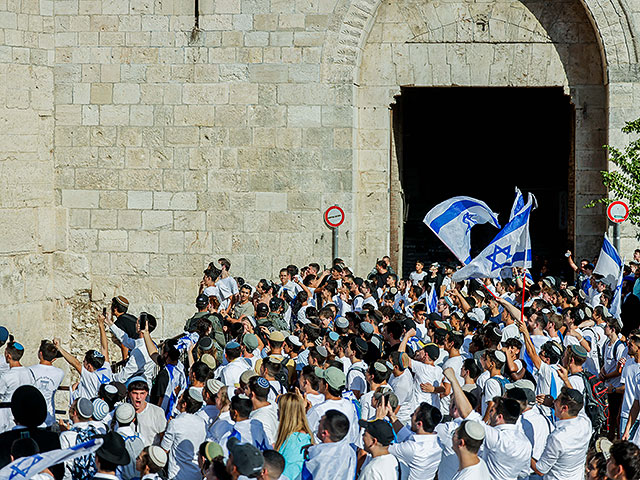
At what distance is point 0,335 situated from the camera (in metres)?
10.6

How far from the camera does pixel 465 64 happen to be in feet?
53.7

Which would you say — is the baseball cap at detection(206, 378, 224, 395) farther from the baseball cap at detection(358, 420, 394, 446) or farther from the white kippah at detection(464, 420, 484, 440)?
the white kippah at detection(464, 420, 484, 440)

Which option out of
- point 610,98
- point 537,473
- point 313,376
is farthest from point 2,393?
point 610,98

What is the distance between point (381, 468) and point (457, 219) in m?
6.67

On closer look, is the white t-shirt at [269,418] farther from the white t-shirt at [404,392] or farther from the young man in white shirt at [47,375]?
the young man in white shirt at [47,375]

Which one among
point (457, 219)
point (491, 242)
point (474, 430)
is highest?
point (457, 219)

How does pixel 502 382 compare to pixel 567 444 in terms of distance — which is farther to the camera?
pixel 502 382

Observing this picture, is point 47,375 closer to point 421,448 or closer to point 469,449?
point 421,448

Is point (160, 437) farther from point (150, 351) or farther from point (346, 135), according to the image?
point (346, 135)

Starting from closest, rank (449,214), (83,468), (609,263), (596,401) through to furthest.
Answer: (83,468) → (596,401) → (449,214) → (609,263)

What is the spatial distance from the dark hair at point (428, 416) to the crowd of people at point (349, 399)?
10mm

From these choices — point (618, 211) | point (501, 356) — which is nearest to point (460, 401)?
point (501, 356)

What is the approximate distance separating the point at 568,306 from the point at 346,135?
5.56m

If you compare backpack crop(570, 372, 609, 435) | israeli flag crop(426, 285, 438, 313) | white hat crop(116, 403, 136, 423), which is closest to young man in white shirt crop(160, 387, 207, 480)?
white hat crop(116, 403, 136, 423)
